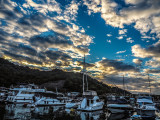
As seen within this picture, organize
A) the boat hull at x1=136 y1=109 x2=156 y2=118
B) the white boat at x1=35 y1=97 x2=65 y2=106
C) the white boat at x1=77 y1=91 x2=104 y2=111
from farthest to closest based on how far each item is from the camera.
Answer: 1. the white boat at x1=35 y1=97 x2=65 y2=106
2. the white boat at x1=77 y1=91 x2=104 y2=111
3. the boat hull at x1=136 y1=109 x2=156 y2=118

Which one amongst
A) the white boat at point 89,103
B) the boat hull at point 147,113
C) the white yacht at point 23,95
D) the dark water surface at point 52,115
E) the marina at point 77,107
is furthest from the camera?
the white yacht at point 23,95

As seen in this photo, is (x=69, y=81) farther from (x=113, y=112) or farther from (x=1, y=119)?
(x=1, y=119)

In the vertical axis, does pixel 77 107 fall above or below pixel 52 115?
below

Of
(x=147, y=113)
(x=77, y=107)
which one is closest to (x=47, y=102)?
(x=77, y=107)

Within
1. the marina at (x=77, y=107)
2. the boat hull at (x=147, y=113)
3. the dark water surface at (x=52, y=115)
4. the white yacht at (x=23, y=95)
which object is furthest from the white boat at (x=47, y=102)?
the boat hull at (x=147, y=113)

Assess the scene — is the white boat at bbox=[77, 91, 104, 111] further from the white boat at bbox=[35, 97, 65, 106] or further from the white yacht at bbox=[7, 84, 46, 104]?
the white yacht at bbox=[7, 84, 46, 104]

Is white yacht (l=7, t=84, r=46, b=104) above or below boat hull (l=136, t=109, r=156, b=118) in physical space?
above

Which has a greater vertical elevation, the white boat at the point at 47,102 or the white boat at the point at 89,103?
the white boat at the point at 89,103

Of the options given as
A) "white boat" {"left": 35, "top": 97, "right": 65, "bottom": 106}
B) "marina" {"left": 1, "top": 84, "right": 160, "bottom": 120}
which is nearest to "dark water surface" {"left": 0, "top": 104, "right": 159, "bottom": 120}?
"marina" {"left": 1, "top": 84, "right": 160, "bottom": 120}

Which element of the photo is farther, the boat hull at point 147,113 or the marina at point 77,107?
the boat hull at point 147,113

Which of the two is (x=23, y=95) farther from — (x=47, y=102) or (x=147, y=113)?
(x=147, y=113)

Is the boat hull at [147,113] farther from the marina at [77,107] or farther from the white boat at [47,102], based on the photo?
the white boat at [47,102]

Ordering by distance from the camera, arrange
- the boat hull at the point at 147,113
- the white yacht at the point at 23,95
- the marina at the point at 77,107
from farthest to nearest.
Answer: the white yacht at the point at 23,95 → the boat hull at the point at 147,113 → the marina at the point at 77,107

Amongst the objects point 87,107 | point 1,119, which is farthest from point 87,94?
point 1,119
